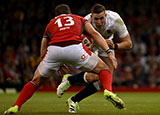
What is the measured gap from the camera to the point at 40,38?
55.3 feet

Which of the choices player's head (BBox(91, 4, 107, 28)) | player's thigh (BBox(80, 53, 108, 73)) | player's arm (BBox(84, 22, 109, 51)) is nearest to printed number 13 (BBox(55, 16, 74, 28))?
player's arm (BBox(84, 22, 109, 51))

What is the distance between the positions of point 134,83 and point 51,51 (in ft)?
37.1

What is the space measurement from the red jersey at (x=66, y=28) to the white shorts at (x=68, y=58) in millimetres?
132

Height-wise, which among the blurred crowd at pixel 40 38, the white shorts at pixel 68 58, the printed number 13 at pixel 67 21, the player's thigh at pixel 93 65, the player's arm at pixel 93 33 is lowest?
the blurred crowd at pixel 40 38

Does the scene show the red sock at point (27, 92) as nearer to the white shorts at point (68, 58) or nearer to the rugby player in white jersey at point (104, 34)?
the white shorts at point (68, 58)

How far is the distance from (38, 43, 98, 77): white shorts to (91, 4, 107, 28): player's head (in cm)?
133

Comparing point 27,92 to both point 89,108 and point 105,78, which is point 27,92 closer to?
point 105,78

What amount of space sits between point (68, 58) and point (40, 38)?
1169cm

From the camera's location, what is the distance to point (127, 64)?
1652cm

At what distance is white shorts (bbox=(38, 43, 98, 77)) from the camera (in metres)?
5.30

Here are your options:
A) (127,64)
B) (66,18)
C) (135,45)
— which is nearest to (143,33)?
(135,45)

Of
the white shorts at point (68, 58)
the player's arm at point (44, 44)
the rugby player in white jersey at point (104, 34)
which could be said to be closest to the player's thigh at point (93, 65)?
the white shorts at point (68, 58)

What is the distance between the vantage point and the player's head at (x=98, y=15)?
257 inches

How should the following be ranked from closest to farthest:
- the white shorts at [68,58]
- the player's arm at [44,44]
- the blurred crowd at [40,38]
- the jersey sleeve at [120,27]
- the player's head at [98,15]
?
the white shorts at [68,58]
the player's arm at [44,44]
the player's head at [98,15]
the jersey sleeve at [120,27]
the blurred crowd at [40,38]
